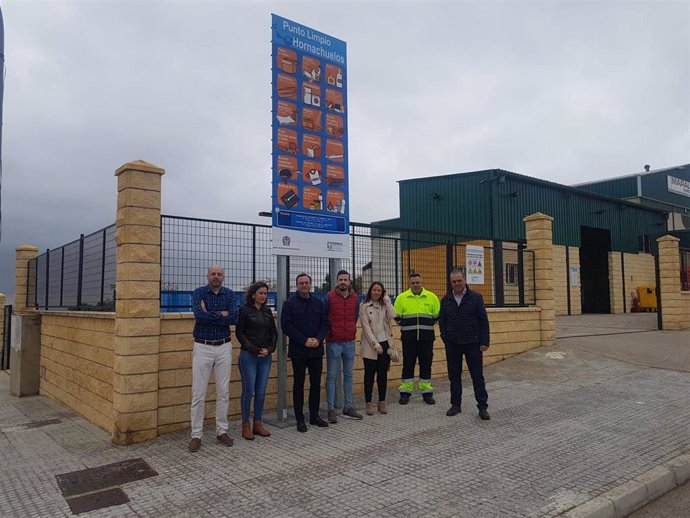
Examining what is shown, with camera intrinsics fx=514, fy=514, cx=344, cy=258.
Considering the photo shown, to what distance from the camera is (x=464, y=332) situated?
702cm

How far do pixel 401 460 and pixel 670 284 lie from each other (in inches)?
593

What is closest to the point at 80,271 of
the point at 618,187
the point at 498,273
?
the point at 498,273

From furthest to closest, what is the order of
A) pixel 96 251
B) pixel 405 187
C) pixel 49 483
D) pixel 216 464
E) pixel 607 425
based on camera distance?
pixel 405 187 → pixel 96 251 → pixel 607 425 → pixel 216 464 → pixel 49 483

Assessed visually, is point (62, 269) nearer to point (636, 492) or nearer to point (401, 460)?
point (401, 460)

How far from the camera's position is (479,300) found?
702cm

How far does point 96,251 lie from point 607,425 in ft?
25.9

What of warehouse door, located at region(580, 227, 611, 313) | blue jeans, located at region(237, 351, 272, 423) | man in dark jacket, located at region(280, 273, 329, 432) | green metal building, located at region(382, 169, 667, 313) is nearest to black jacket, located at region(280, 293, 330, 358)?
man in dark jacket, located at region(280, 273, 329, 432)

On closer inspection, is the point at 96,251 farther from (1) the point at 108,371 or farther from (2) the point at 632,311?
(2) the point at 632,311

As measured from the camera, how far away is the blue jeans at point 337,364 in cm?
668

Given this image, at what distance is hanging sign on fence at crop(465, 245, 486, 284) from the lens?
11.1 metres

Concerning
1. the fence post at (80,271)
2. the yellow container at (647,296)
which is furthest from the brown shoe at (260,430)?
the yellow container at (647,296)

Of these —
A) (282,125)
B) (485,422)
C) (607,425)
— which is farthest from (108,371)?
(607,425)

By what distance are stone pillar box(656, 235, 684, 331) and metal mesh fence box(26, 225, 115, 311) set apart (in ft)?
52.7

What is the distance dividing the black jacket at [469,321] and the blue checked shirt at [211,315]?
306 cm
